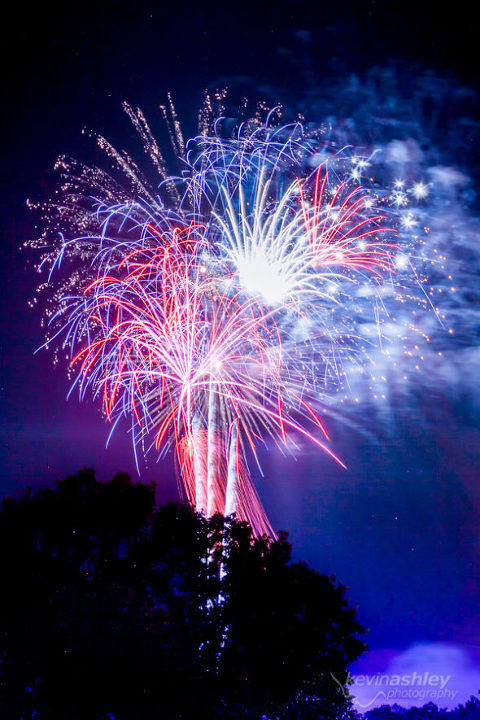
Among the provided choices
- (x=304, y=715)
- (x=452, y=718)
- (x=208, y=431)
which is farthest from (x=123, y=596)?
(x=452, y=718)

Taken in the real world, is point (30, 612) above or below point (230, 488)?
below

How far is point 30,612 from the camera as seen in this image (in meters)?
12.6

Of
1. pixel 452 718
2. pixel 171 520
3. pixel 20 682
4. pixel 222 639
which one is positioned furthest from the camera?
pixel 452 718

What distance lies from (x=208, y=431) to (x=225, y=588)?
8606 mm

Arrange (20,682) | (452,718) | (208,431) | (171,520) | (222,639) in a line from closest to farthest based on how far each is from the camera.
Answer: (20,682) < (222,639) < (171,520) < (208,431) < (452,718)

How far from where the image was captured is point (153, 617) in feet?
41.7

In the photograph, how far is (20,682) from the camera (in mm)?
12055

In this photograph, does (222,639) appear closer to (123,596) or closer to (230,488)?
(123,596)

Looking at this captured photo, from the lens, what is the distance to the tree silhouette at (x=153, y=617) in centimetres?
1200

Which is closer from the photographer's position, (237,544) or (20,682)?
(20,682)

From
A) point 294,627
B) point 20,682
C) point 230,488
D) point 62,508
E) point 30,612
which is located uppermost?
point 230,488

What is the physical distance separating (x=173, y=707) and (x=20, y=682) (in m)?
3.28

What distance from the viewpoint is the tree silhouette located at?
1200cm

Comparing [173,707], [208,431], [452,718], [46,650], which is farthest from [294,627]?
[452,718]
